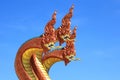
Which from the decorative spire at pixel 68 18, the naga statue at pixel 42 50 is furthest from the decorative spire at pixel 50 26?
the decorative spire at pixel 68 18

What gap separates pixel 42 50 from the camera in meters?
21.8

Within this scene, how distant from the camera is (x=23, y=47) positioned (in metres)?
21.9

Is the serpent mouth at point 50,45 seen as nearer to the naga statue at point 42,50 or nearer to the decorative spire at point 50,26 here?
the naga statue at point 42,50

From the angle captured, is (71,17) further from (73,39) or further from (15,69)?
(15,69)

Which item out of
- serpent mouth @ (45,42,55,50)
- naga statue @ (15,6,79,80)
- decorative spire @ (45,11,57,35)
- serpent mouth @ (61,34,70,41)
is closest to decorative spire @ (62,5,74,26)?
naga statue @ (15,6,79,80)

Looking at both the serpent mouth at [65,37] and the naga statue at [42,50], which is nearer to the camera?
the naga statue at [42,50]

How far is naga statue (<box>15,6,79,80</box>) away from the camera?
21.5 metres

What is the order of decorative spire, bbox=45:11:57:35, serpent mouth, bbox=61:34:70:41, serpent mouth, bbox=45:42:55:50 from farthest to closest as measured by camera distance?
serpent mouth, bbox=61:34:70:41, decorative spire, bbox=45:11:57:35, serpent mouth, bbox=45:42:55:50

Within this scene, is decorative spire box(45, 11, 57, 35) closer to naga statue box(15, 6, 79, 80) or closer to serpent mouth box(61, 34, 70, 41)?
naga statue box(15, 6, 79, 80)

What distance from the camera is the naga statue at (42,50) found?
2153 cm

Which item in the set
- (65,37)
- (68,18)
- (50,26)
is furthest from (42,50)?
(68,18)

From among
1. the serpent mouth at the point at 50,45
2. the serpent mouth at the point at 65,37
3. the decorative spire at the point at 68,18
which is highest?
the decorative spire at the point at 68,18

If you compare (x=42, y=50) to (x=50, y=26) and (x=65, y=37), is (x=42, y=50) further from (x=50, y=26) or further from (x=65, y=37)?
(x=65, y=37)

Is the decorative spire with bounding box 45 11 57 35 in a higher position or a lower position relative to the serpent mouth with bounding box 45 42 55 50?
higher
